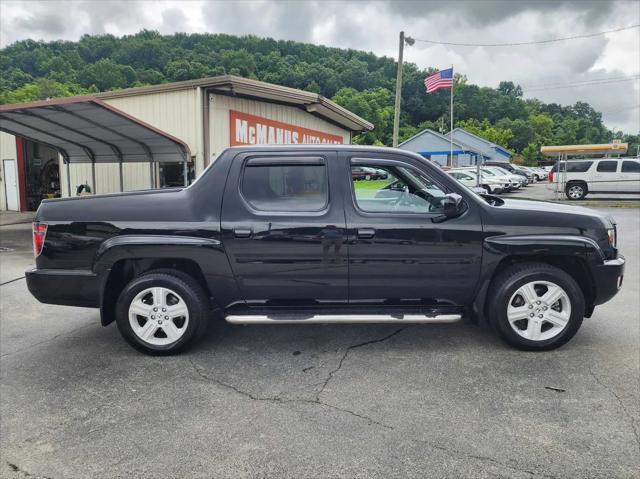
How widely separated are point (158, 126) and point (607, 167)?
19236 mm

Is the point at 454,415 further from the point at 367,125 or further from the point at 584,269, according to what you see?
the point at 367,125

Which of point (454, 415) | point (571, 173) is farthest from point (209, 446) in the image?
point (571, 173)

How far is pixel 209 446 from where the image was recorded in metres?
A: 2.80

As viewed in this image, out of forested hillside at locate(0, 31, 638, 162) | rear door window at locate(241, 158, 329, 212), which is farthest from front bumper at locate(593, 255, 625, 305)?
forested hillside at locate(0, 31, 638, 162)

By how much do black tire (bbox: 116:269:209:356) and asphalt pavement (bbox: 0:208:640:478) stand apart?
0.40ft

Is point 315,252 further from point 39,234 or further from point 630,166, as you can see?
point 630,166

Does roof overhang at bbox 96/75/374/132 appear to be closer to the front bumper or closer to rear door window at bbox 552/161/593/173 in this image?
the front bumper

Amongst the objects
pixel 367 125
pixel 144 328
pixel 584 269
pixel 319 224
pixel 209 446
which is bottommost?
pixel 209 446

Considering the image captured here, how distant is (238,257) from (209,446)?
5.35 feet

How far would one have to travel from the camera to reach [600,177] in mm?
22125

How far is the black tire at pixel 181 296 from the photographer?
13.3 feet

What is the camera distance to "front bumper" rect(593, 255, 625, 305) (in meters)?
4.16

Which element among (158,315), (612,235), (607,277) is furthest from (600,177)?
(158,315)

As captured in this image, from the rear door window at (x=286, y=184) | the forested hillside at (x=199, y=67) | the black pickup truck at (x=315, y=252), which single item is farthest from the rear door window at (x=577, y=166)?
the forested hillside at (x=199, y=67)
